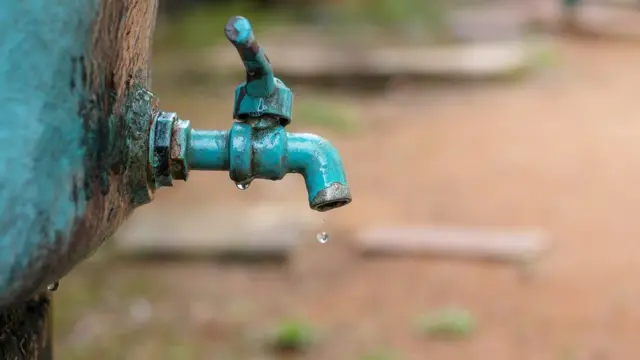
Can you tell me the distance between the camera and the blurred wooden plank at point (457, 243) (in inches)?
153

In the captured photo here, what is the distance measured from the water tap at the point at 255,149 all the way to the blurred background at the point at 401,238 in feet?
7.29

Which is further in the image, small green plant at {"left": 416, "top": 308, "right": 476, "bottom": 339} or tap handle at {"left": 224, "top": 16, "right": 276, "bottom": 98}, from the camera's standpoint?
small green plant at {"left": 416, "top": 308, "right": 476, "bottom": 339}

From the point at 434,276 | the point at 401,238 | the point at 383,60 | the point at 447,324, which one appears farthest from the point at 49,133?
the point at 383,60

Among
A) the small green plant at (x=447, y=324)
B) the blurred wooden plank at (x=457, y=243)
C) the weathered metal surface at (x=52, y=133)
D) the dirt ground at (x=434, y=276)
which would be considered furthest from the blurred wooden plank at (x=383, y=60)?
the weathered metal surface at (x=52, y=133)

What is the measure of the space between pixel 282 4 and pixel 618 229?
21.4ft

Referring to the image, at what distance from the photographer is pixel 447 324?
330 centimetres

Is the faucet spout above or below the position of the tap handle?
below

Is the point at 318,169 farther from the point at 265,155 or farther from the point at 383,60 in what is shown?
the point at 383,60

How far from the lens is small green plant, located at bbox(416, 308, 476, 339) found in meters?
3.28

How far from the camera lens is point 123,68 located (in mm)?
889

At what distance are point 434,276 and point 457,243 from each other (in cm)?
30

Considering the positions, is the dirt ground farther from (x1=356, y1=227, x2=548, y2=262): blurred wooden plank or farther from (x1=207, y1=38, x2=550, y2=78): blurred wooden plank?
(x1=207, y1=38, x2=550, y2=78): blurred wooden plank

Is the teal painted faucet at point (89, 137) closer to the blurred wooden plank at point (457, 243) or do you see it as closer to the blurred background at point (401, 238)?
the blurred background at point (401, 238)

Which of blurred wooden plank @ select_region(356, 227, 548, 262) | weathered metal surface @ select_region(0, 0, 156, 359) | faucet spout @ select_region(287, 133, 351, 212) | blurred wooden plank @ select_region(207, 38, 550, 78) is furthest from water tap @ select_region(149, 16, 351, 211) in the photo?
blurred wooden plank @ select_region(207, 38, 550, 78)
